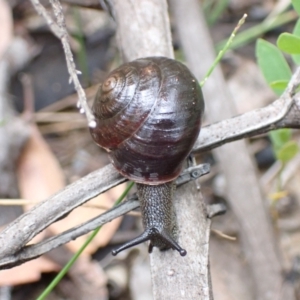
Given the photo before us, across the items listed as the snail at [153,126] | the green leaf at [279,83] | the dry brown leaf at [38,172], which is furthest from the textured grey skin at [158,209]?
the dry brown leaf at [38,172]

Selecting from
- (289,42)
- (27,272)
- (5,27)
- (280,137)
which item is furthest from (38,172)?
(289,42)

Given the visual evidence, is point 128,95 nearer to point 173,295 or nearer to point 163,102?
point 163,102

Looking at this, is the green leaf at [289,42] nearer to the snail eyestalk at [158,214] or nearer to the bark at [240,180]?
the snail eyestalk at [158,214]

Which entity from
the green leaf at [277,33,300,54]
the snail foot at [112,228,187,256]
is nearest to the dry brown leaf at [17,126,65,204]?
the snail foot at [112,228,187,256]

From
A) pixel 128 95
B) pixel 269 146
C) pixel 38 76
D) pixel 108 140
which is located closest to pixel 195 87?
pixel 128 95

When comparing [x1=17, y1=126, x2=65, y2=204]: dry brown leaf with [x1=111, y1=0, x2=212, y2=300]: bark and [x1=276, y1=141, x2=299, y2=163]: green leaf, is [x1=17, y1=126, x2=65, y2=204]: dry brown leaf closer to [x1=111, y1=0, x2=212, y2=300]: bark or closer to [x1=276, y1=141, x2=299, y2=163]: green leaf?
[x1=111, y1=0, x2=212, y2=300]: bark

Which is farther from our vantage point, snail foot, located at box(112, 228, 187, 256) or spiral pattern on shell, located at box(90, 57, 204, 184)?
spiral pattern on shell, located at box(90, 57, 204, 184)
